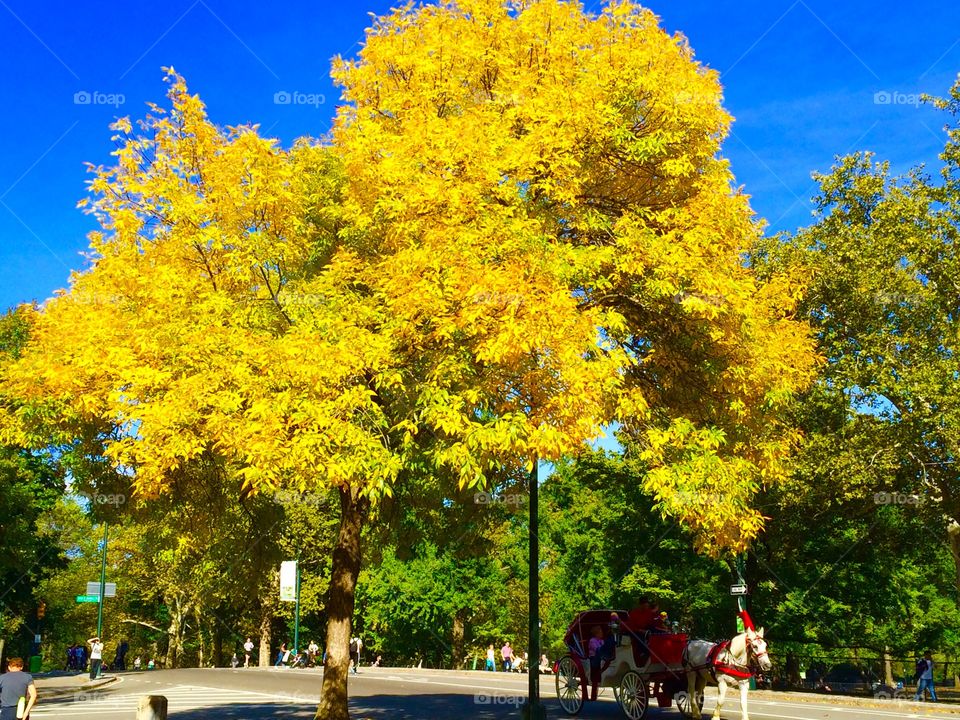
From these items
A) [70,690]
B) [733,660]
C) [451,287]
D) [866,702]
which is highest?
[451,287]

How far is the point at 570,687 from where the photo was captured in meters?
18.3

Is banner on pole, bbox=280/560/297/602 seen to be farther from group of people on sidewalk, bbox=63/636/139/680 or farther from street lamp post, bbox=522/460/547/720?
street lamp post, bbox=522/460/547/720

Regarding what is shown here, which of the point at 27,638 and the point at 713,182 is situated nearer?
the point at 713,182

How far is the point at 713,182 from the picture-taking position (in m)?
13.9

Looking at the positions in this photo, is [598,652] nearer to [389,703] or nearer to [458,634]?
[389,703]

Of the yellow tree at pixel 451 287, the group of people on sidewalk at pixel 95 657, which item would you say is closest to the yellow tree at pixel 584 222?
the yellow tree at pixel 451 287

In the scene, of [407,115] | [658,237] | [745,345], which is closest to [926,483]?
[745,345]

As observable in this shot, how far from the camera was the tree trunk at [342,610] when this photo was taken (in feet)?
50.8

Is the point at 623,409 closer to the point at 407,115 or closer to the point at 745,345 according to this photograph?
the point at 745,345

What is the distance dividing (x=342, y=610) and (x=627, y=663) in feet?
17.5

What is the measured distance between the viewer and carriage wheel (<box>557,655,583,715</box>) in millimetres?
18312

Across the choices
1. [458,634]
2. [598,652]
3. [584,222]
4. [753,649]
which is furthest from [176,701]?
[458,634]

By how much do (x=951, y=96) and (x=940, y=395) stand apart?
8.32 metres

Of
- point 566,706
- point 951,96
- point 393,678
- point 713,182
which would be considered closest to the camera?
point 713,182
